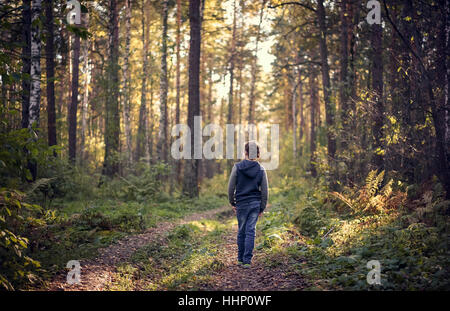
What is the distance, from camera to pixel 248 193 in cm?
670

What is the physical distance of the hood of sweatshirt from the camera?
6.68 metres

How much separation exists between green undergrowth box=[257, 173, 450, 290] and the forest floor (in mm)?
502

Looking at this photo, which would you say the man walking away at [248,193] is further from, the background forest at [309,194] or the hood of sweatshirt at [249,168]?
the background forest at [309,194]

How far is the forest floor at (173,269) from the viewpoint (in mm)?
5376

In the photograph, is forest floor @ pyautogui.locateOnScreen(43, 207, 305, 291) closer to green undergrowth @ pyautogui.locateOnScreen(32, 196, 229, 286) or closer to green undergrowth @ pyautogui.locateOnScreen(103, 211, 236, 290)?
green undergrowth @ pyautogui.locateOnScreen(103, 211, 236, 290)

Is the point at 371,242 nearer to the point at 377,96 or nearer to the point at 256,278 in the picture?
the point at 256,278

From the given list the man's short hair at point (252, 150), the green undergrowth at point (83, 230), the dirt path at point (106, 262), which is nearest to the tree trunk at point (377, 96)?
the man's short hair at point (252, 150)

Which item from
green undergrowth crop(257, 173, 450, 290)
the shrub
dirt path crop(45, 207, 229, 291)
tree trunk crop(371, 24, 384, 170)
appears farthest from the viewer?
tree trunk crop(371, 24, 384, 170)

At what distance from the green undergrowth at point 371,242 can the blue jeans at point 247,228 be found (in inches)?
18.8

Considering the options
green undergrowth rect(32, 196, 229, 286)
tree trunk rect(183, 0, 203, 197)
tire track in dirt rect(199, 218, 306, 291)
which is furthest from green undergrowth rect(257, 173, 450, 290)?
tree trunk rect(183, 0, 203, 197)

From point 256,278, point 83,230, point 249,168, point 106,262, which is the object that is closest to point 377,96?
point 249,168

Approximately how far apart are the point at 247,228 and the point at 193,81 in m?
11.6

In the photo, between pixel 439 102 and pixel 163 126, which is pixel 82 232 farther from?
pixel 163 126
